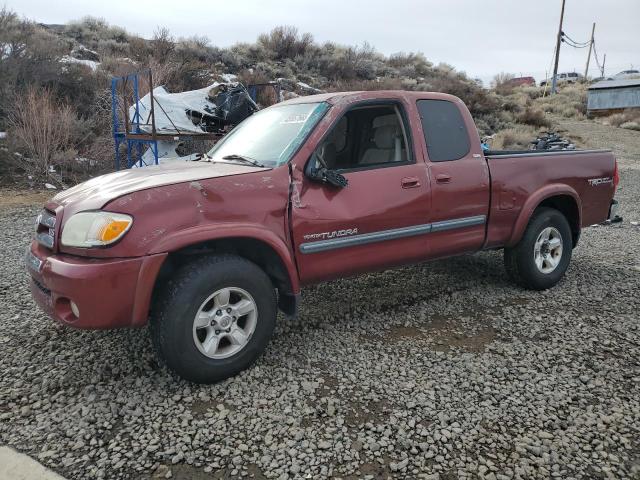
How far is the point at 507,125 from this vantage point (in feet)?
74.6

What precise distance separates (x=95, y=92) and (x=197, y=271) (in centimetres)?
1344

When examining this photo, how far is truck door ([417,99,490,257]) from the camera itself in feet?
13.8

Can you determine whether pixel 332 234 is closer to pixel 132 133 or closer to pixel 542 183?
pixel 542 183

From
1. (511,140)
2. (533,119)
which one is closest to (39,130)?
(511,140)

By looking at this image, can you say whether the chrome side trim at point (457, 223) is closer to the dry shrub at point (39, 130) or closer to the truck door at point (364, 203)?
the truck door at point (364, 203)

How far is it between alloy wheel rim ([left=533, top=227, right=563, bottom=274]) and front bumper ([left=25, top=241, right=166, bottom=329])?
146 inches

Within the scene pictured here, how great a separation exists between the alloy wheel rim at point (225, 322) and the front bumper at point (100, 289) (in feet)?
1.20

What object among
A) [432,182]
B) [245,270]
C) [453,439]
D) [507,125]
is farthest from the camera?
[507,125]

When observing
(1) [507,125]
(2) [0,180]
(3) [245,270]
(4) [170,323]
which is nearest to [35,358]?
(4) [170,323]

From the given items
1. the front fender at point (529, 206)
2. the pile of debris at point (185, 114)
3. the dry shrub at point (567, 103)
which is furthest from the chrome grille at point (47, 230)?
the dry shrub at point (567, 103)

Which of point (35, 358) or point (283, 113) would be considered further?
point (283, 113)

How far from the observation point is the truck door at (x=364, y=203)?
357cm

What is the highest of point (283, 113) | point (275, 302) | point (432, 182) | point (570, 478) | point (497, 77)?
point (497, 77)

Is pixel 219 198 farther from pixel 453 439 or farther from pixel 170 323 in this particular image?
pixel 453 439
